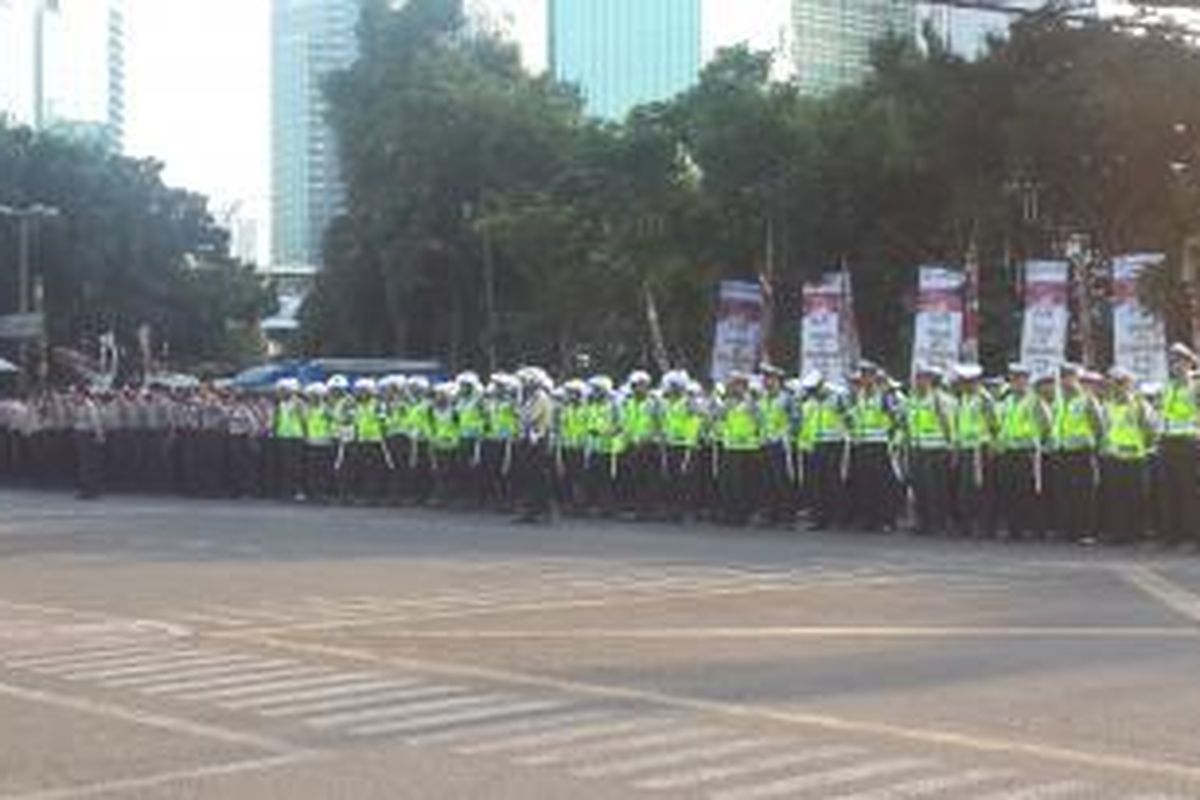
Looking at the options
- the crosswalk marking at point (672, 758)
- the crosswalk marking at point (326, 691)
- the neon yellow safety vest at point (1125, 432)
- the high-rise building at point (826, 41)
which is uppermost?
the high-rise building at point (826, 41)

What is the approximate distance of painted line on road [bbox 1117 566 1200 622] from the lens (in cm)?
1612

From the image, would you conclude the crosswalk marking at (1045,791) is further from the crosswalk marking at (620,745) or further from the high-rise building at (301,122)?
the high-rise building at (301,122)

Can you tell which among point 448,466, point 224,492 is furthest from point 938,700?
point 224,492

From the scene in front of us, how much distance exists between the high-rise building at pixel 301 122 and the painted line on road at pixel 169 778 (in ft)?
214

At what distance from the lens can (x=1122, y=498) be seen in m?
23.2

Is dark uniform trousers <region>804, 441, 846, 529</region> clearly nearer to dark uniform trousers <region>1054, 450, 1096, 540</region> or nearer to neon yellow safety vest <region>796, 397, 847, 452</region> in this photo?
neon yellow safety vest <region>796, 397, 847, 452</region>

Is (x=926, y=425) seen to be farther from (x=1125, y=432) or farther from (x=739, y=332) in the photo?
(x=739, y=332)

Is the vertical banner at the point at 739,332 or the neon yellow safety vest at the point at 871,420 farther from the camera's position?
the vertical banner at the point at 739,332

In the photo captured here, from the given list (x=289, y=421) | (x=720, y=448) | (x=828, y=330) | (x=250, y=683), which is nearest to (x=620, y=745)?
(x=250, y=683)

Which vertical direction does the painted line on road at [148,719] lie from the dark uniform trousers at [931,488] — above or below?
below

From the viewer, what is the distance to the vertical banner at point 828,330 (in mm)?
32938

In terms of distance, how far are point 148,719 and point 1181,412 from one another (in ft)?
45.7

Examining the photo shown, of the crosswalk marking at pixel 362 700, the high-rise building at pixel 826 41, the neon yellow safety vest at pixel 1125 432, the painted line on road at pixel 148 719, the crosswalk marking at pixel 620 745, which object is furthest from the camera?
the high-rise building at pixel 826 41

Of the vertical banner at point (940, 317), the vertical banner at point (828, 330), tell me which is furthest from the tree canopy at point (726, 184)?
the vertical banner at point (940, 317)
